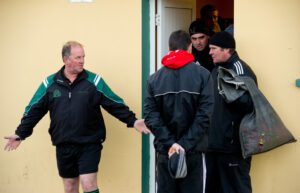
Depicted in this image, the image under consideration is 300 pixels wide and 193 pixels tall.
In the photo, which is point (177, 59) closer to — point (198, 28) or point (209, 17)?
point (198, 28)

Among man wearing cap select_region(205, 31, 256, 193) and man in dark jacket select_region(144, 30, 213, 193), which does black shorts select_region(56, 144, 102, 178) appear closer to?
man in dark jacket select_region(144, 30, 213, 193)

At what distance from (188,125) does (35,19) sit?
2847mm

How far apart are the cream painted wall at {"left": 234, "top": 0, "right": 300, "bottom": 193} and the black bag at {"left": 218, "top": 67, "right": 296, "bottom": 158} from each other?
27 centimetres

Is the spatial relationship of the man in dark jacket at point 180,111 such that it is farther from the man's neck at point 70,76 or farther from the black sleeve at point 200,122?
the man's neck at point 70,76

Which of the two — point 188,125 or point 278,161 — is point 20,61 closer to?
point 188,125

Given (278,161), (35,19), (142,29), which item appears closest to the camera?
(278,161)

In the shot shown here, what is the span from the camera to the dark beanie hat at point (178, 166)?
12.2 ft

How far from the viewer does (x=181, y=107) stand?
12.7ft

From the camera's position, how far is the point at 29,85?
586 cm

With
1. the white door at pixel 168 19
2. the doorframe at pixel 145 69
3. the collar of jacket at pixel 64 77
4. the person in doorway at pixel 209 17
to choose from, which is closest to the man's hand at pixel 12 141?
the collar of jacket at pixel 64 77

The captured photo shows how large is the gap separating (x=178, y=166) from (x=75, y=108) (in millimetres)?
1460

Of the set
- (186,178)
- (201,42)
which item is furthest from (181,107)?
(201,42)

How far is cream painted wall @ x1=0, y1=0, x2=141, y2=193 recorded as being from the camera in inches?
215

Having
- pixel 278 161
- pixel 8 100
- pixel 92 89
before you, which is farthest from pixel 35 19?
pixel 278 161
